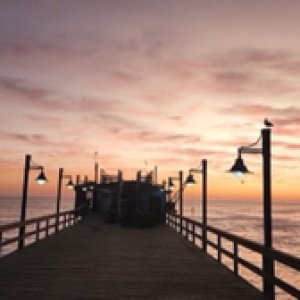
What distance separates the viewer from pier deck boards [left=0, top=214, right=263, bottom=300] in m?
9.37

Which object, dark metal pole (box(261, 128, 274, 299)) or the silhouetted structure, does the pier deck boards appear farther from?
the silhouetted structure

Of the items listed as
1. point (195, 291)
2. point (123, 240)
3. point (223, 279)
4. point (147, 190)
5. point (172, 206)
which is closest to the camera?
point (195, 291)

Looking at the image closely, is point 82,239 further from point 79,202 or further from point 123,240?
point 79,202

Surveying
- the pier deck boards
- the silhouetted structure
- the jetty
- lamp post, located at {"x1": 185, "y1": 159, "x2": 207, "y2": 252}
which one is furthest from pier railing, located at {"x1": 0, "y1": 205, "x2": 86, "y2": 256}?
lamp post, located at {"x1": 185, "y1": 159, "x2": 207, "y2": 252}

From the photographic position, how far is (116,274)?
38.1 feet

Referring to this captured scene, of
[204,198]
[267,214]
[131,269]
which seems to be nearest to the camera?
[267,214]

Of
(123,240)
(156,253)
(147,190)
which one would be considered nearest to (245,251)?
(147,190)

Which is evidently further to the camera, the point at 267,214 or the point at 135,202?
the point at 135,202

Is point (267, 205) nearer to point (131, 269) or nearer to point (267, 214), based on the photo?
point (267, 214)

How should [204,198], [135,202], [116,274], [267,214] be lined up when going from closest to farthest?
[267,214]
[116,274]
[204,198]
[135,202]

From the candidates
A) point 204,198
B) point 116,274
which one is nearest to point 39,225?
point 204,198

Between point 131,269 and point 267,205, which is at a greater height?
point 267,205

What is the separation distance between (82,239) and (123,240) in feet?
6.29

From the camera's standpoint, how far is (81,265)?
13.1 meters
